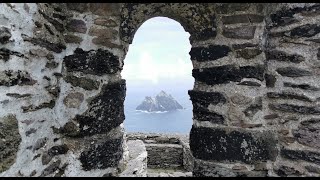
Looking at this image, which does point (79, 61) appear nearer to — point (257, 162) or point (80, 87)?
point (80, 87)

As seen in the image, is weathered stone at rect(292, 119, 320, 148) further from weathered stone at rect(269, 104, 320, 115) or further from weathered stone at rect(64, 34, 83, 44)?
weathered stone at rect(64, 34, 83, 44)

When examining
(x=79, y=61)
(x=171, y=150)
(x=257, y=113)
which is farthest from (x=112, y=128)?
(x=171, y=150)

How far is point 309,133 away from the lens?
2.75 meters

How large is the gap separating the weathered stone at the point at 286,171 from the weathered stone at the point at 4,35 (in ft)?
7.92

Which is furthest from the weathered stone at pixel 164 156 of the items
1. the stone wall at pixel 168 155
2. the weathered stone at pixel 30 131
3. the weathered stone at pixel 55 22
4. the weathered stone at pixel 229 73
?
the weathered stone at pixel 30 131

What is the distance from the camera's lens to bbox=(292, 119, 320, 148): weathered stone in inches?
107

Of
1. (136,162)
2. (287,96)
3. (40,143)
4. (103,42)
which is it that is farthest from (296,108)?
(136,162)

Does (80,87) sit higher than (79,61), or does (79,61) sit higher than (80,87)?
(79,61)

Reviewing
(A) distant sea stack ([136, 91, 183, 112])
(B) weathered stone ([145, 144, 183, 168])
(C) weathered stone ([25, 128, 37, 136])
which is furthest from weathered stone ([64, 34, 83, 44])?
(A) distant sea stack ([136, 91, 183, 112])

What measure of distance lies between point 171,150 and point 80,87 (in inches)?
322

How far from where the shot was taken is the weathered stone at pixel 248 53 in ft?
9.60

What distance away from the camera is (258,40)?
9.59ft

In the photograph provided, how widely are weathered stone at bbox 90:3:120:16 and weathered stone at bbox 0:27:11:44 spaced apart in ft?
3.10

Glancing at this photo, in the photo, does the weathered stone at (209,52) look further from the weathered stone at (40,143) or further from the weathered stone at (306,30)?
the weathered stone at (40,143)
